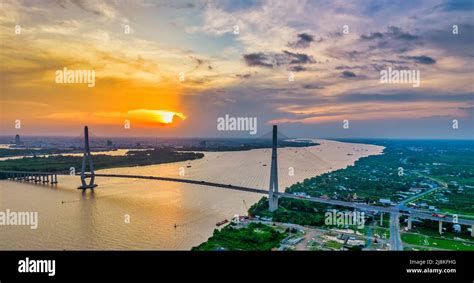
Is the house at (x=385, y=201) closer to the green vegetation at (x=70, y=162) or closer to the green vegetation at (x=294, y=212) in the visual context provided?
the green vegetation at (x=294, y=212)

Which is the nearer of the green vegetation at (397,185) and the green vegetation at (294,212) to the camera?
the green vegetation at (294,212)

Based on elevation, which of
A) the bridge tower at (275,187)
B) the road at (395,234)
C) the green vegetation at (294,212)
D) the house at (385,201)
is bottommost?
the house at (385,201)

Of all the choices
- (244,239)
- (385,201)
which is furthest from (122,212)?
(385,201)

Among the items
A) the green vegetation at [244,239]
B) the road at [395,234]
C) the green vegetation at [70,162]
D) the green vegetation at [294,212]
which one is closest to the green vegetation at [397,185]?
the green vegetation at [294,212]

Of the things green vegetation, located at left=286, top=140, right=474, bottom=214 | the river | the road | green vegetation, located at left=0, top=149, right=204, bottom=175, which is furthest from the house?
green vegetation, located at left=0, top=149, right=204, bottom=175

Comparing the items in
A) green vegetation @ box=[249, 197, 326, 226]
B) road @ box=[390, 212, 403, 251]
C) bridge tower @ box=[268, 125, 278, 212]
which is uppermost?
bridge tower @ box=[268, 125, 278, 212]

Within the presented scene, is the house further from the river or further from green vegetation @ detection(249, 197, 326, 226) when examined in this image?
the river

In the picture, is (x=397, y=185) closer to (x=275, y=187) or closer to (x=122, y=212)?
(x=275, y=187)
